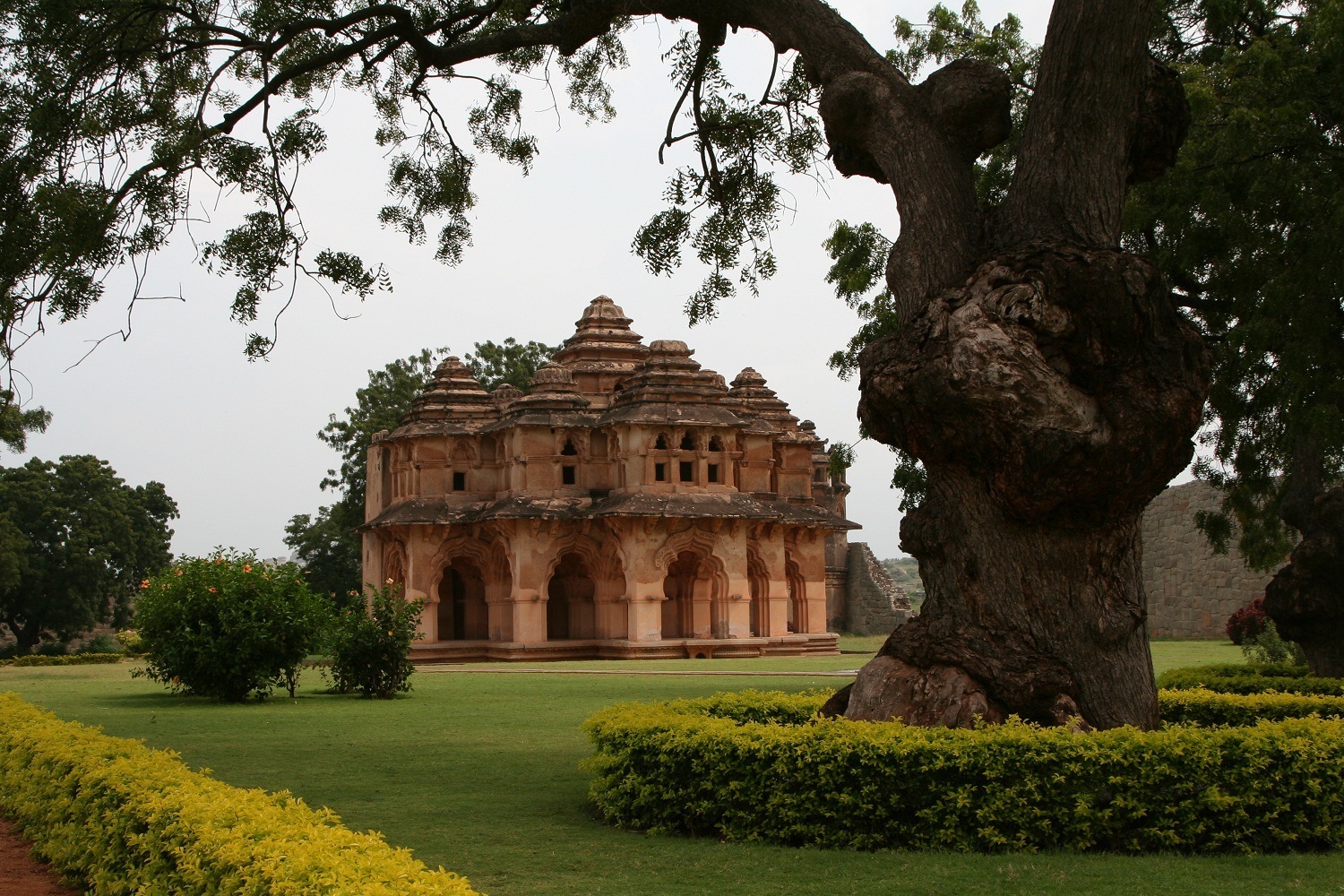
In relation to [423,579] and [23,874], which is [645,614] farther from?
[23,874]

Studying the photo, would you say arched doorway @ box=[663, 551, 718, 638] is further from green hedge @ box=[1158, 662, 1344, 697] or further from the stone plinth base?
green hedge @ box=[1158, 662, 1344, 697]

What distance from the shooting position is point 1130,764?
6555 millimetres

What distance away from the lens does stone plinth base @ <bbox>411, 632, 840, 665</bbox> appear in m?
28.9

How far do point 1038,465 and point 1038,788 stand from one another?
64.3 inches

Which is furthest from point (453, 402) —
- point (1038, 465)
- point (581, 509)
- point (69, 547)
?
point (1038, 465)

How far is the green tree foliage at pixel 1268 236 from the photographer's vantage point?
11.3m

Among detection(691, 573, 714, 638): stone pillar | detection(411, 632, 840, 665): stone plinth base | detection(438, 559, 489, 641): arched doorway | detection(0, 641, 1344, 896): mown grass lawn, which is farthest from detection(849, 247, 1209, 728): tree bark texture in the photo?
detection(438, 559, 489, 641): arched doorway

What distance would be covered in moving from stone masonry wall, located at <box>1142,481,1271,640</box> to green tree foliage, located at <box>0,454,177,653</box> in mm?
27811

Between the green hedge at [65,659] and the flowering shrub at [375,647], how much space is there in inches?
500

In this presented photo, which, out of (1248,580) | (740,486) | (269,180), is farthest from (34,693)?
(1248,580)

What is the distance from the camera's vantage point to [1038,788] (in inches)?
258

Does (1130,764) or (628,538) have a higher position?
(628,538)

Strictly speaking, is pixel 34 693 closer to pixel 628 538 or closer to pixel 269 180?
pixel 269 180

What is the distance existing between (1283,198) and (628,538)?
1883cm
